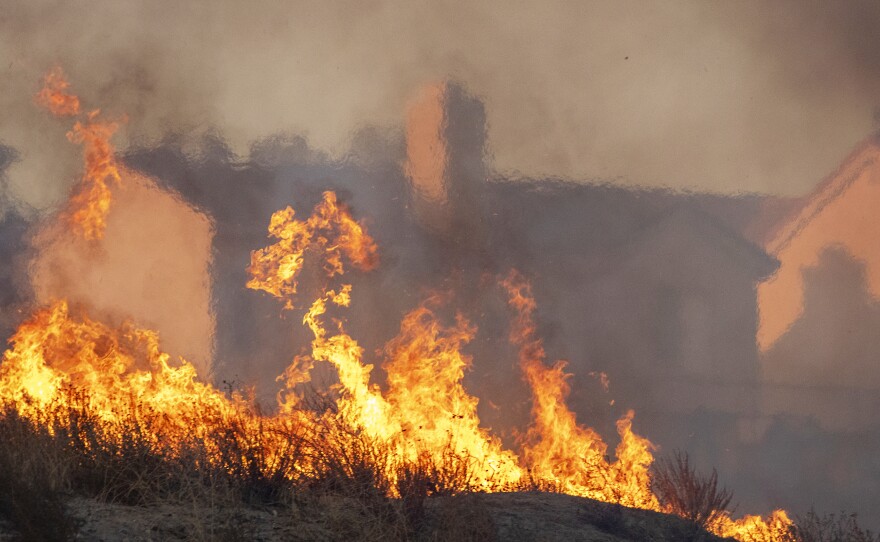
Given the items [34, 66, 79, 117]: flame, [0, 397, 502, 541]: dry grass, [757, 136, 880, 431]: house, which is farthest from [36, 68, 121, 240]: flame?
[757, 136, 880, 431]: house

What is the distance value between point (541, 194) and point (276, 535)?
46.2ft

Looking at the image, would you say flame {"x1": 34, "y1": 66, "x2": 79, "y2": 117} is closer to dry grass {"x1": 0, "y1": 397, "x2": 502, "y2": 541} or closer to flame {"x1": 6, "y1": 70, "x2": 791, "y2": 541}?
flame {"x1": 6, "y1": 70, "x2": 791, "y2": 541}

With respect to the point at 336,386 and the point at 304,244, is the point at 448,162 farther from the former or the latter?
the point at 336,386

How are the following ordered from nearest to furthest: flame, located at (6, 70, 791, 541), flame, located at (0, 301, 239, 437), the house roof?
flame, located at (6, 70, 791, 541)
flame, located at (0, 301, 239, 437)
the house roof

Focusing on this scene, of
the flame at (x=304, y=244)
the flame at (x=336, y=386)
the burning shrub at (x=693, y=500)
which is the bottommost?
the burning shrub at (x=693, y=500)

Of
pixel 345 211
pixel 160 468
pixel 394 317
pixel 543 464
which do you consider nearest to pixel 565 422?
pixel 543 464

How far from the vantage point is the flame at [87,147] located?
15195 millimetres

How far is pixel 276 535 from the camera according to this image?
588 cm

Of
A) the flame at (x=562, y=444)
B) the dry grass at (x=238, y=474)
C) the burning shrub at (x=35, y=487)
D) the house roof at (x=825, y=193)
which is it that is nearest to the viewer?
the burning shrub at (x=35, y=487)

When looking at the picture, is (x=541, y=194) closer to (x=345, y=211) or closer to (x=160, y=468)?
(x=345, y=211)

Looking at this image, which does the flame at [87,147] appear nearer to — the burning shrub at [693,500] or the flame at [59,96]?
A: the flame at [59,96]

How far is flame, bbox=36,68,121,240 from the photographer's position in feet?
49.9

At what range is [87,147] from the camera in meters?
15.2

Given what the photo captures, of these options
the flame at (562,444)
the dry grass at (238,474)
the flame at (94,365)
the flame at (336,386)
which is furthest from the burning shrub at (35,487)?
the flame at (562,444)
